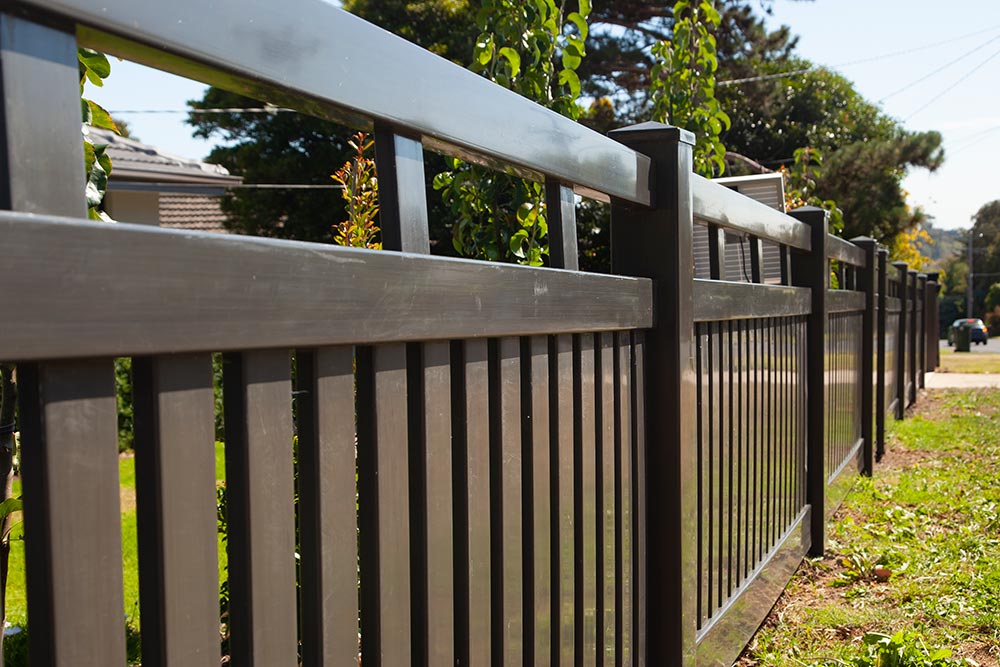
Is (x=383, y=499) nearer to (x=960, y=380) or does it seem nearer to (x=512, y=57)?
(x=512, y=57)

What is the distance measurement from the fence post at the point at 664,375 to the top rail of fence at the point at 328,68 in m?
0.59

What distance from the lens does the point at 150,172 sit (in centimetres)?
1244

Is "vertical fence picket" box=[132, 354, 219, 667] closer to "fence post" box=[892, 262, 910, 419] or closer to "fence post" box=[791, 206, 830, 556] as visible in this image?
"fence post" box=[791, 206, 830, 556]

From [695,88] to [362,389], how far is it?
5739mm

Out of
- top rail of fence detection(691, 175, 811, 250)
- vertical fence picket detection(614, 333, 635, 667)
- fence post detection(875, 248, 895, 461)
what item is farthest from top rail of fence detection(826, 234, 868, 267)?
vertical fence picket detection(614, 333, 635, 667)

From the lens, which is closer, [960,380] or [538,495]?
[538,495]

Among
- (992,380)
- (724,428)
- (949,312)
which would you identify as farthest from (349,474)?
(949,312)

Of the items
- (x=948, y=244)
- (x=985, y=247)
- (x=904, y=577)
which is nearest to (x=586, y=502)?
(x=904, y=577)

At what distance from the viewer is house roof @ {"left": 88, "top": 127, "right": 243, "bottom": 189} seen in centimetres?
1212

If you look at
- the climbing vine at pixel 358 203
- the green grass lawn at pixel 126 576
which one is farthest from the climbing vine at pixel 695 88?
the green grass lawn at pixel 126 576

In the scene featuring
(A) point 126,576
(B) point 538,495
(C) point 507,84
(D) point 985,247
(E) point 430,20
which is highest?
(E) point 430,20

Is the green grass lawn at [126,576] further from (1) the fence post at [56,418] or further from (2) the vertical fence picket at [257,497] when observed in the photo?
(1) the fence post at [56,418]

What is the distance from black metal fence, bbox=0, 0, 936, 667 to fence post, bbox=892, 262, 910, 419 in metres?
8.44

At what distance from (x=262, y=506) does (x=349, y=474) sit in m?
0.17
